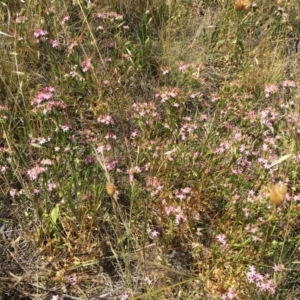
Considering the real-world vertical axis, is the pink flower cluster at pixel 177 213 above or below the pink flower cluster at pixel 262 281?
above

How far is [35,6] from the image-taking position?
2.96 meters

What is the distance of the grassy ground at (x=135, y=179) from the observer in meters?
2.00

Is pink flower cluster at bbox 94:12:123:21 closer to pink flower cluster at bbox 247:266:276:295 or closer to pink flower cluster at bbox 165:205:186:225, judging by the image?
pink flower cluster at bbox 165:205:186:225

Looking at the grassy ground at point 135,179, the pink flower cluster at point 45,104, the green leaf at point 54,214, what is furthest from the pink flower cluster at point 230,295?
the pink flower cluster at point 45,104

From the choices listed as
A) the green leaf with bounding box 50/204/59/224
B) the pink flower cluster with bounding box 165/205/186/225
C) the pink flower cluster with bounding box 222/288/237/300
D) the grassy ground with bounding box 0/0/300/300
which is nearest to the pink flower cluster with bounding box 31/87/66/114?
the grassy ground with bounding box 0/0/300/300

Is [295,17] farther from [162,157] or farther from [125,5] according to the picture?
[162,157]

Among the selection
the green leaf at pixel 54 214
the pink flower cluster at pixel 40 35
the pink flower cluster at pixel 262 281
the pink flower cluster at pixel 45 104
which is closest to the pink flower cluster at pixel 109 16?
the pink flower cluster at pixel 40 35

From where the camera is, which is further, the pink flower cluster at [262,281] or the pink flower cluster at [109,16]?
the pink flower cluster at [109,16]

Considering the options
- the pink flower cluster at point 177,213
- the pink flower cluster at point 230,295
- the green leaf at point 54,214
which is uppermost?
the pink flower cluster at point 177,213

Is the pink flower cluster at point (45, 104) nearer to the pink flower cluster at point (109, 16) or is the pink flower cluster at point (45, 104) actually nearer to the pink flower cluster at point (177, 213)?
the pink flower cluster at point (177, 213)

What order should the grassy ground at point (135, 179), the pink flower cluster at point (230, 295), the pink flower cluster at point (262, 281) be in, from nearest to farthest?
the pink flower cluster at point (262, 281)
the pink flower cluster at point (230, 295)
the grassy ground at point (135, 179)

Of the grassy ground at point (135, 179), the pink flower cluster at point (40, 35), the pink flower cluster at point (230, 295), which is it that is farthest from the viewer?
the pink flower cluster at point (40, 35)

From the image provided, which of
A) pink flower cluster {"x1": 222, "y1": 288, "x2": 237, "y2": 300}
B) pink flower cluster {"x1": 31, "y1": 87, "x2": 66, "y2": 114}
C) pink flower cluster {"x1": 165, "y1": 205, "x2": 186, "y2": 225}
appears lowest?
pink flower cluster {"x1": 222, "y1": 288, "x2": 237, "y2": 300}

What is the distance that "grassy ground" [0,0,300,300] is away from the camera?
1998 millimetres
